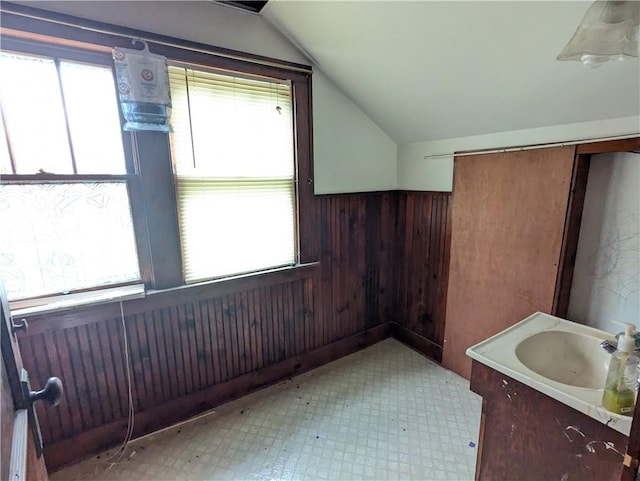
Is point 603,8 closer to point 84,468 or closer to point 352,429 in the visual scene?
point 352,429

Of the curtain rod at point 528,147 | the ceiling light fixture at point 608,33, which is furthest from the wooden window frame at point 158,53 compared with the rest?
the ceiling light fixture at point 608,33

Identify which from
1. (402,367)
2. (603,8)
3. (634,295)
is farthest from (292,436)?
(603,8)

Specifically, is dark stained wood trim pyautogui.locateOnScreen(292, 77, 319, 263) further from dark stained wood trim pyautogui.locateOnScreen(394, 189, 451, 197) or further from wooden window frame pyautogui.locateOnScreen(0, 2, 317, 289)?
dark stained wood trim pyautogui.locateOnScreen(394, 189, 451, 197)

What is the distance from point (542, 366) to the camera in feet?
4.53

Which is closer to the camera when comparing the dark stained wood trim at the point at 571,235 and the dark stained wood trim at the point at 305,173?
the dark stained wood trim at the point at 571,235

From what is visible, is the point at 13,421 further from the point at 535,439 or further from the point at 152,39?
the point at 152,39

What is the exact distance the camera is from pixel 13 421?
0.75 metres

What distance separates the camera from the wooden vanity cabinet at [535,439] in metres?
0.97

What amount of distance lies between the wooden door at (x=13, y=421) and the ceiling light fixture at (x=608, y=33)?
175 centimetres

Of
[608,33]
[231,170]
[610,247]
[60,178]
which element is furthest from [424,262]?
[60,178]

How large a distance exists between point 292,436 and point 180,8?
8.29ft

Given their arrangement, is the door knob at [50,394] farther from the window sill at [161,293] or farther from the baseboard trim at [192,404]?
the baseboard trim at [192,404]

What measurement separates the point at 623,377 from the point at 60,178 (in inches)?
93.6

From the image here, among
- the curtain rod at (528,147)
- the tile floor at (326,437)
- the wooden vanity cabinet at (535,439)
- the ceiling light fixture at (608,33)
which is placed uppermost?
the ceiling light fixture at (608,33)
